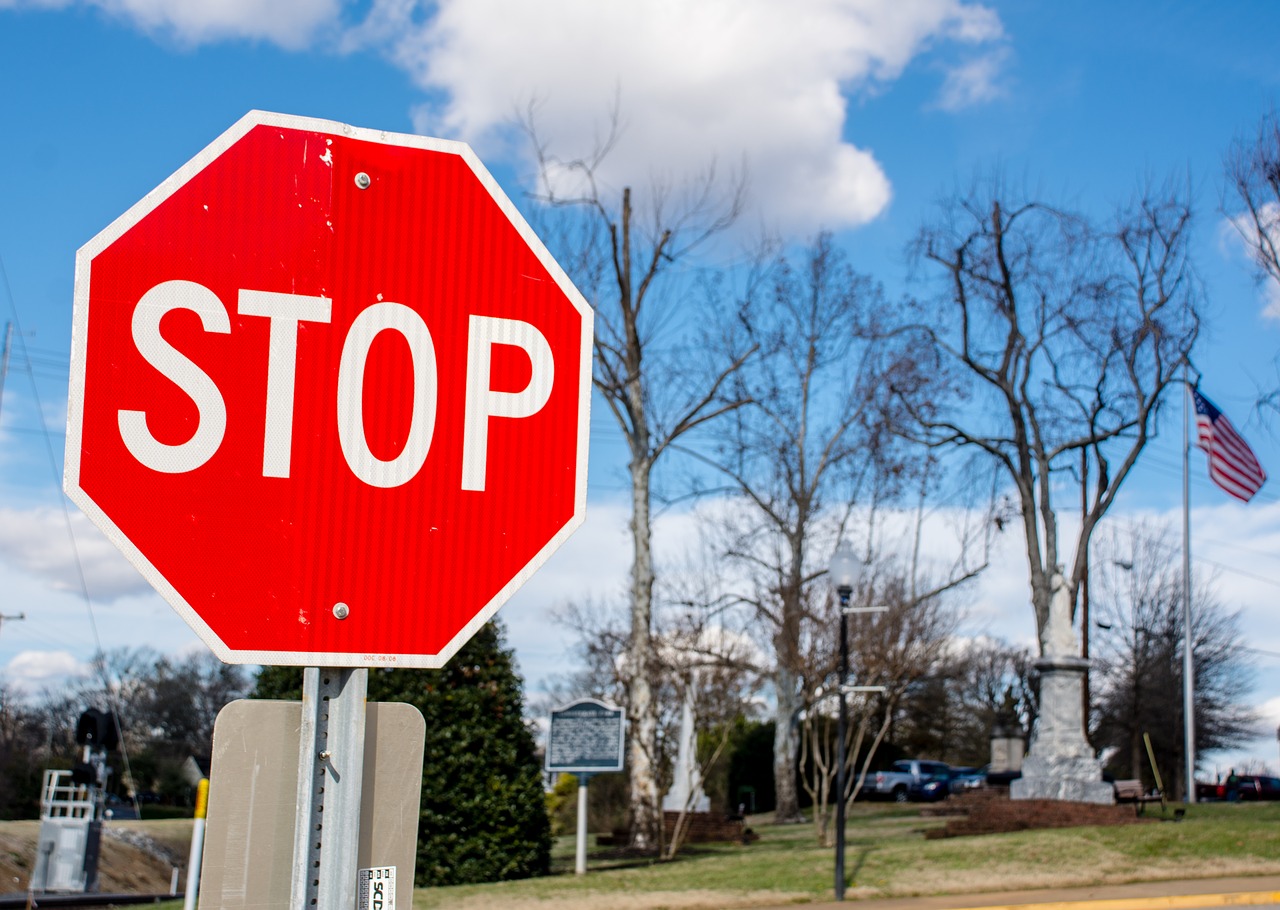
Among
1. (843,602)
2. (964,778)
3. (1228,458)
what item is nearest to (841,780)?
(843,602)

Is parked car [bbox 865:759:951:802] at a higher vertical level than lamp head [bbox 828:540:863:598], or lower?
lower

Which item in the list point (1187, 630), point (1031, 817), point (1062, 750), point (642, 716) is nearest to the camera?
point (642, 716)

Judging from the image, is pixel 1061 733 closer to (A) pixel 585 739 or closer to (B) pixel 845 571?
(B) pixel 845 571

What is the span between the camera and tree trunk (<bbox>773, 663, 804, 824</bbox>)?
3466cm

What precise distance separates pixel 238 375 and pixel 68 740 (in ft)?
185

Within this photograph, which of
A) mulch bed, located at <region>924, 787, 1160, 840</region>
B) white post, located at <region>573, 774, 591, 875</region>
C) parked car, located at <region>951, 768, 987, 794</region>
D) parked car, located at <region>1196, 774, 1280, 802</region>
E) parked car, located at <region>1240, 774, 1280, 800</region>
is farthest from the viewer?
parked car, located at <region>1240, 774, 1280, 800</region>

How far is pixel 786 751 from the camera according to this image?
36.2m

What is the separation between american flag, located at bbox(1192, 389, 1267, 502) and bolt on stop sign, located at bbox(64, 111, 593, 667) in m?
25.4

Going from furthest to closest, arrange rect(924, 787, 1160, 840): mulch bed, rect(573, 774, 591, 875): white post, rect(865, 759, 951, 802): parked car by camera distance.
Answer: rect(865, 759, 951, 802): parked car, rect(924, 787, 1160, 840): mulch bed, rect(573, 774, 591, 875): white post

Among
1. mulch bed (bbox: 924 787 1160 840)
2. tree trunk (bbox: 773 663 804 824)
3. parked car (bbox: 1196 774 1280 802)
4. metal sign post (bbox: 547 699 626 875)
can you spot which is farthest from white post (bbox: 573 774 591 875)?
parked car (bbox: 1196 774 1280 802)

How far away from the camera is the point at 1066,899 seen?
1357cm

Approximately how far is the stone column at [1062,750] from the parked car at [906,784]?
1882 cm

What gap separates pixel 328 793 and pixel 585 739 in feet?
54.0

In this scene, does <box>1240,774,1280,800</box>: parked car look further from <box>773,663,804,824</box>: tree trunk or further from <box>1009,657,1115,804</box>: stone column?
<box>1009,657,1115,804</box>: stone column
